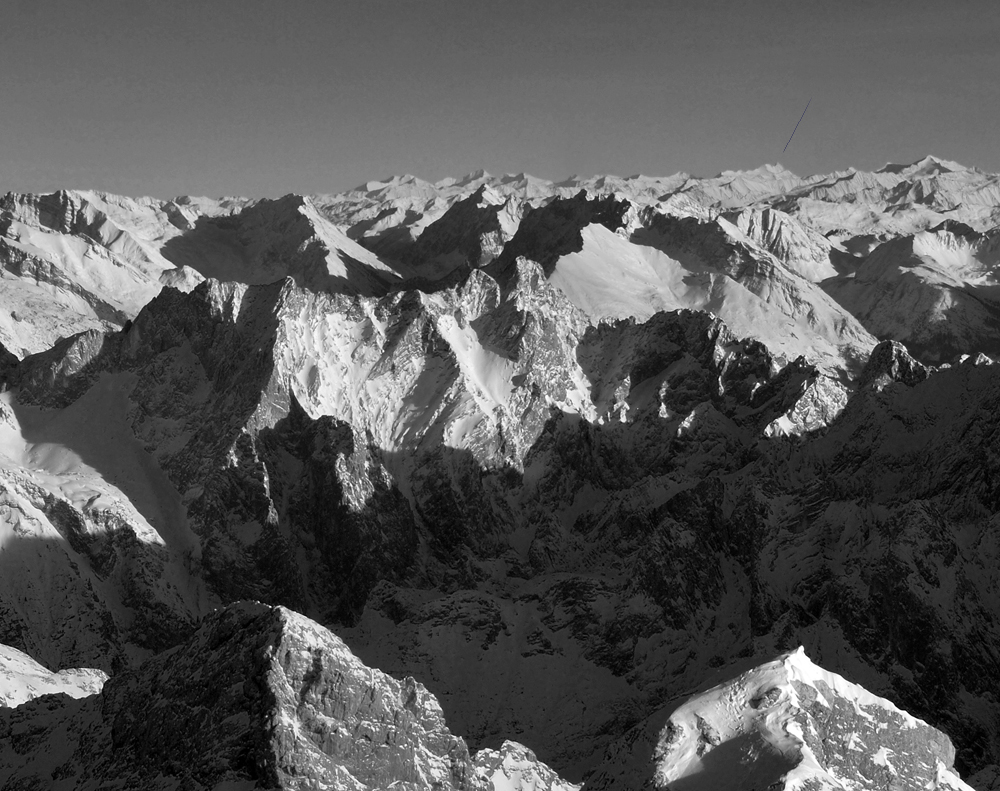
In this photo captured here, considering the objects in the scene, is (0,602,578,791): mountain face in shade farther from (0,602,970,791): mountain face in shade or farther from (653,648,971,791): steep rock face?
(653,648,971,791): steep rock face

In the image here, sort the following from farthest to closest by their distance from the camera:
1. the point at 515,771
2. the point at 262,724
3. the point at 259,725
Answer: the point at 515,771, the point at 259,725, the point at 262,724

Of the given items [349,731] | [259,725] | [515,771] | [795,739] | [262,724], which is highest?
[262,724]

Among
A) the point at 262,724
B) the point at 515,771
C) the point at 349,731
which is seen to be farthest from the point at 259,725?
the point at 515,771

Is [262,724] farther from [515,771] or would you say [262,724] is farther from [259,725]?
[515,771]

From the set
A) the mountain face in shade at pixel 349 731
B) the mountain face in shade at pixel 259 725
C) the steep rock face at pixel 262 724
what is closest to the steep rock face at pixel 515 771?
the mountain face in shade at pixel 259 725

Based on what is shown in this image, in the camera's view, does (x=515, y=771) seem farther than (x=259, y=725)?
Yes

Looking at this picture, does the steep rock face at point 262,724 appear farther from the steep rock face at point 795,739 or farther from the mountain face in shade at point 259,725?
the steep rock face at point 795,739

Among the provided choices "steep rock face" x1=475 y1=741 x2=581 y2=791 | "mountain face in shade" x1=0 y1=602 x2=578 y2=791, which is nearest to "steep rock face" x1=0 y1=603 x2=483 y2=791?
"mountain face in shade" x1=0 y1=602 x2=578 y2=791
